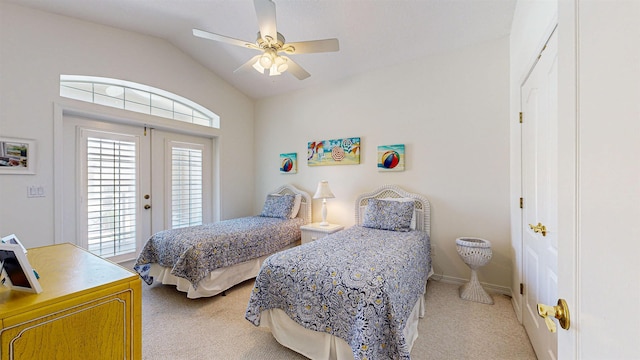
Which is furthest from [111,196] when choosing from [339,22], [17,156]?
[339,22]

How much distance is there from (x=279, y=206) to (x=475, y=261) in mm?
2715

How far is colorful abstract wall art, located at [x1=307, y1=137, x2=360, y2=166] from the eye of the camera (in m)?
3.79

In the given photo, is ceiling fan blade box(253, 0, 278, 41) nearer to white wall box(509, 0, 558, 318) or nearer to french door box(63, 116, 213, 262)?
white wall box(509, 0, 558, 318)

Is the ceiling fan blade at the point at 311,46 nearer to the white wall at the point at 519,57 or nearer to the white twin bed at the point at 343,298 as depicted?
the white wall at the point at 519,57

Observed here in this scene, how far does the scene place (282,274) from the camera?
1.89m

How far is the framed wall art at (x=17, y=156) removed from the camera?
7.90 feet

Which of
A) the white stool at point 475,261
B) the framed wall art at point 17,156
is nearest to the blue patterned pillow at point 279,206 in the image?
the white stool at point 475,261

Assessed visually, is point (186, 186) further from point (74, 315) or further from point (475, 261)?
point (475, 261)

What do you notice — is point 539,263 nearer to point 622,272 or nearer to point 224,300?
point 622,272

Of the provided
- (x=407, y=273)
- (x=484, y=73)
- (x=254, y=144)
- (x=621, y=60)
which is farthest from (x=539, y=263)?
(x=254, y=144)

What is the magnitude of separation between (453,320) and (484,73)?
2.72 m

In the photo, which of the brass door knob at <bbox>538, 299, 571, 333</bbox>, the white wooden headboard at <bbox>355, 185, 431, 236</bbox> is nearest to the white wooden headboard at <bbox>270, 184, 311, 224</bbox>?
the white wooden headboard at <bbox>355, 185, 431, 236</bbox>

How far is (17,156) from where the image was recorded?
2.48 metres

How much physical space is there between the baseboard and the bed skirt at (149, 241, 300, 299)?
7.69 ft
